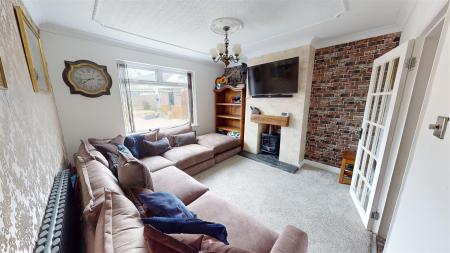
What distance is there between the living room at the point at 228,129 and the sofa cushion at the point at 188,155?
25 mm

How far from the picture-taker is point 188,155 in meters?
2.68

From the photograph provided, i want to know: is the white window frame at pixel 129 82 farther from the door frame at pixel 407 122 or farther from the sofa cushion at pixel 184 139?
the door frame at pixel 407 122

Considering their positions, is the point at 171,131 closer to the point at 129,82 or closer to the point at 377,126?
the point at 129,82

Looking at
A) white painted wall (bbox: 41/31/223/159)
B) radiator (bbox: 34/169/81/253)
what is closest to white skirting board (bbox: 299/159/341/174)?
radiator (bbox: 34/169/81/253)

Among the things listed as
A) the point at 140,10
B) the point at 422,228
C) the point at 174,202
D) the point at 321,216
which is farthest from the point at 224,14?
the point at 321,216

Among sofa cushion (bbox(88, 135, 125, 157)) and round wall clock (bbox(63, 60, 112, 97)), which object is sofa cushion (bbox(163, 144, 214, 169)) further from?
round wall clock (bbox(63, 60, 112, 97))

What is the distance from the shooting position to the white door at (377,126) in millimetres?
1393

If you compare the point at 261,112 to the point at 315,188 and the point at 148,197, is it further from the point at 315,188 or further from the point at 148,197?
the point at 148,197

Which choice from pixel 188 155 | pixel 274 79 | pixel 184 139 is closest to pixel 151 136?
pixel 184 139

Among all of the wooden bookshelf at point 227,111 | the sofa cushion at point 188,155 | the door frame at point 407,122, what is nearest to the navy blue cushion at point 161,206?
the sofa cushion at point 188,155

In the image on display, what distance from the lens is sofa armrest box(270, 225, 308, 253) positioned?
916mm

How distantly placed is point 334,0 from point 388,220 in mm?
2220

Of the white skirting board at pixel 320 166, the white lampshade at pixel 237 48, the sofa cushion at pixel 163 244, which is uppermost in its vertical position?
the white lampshade at pixel 237 48

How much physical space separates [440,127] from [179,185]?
1.96m
